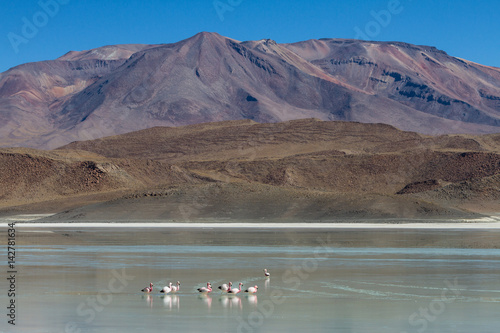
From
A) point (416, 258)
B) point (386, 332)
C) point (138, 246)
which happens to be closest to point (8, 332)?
point (386, 332)

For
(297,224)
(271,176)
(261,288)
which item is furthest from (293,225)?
(271,176)

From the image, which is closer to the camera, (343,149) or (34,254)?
(34,254)

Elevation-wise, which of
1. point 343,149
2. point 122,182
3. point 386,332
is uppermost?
point 343,149

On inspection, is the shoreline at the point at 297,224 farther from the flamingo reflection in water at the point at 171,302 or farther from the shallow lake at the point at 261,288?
the flamingo reflection in water at the point at 171,302

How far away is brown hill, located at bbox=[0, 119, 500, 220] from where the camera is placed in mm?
80312

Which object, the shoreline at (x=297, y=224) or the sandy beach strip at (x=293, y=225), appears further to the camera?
the shoreline at (x=297, y=224)

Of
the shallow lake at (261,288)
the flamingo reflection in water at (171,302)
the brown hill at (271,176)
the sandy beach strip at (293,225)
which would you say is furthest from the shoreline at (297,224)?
the flamingo reflection in water at (171,302)

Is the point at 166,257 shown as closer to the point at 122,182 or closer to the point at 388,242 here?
the point at 388,242

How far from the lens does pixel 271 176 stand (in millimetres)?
137375

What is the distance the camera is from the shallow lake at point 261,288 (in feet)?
61.7

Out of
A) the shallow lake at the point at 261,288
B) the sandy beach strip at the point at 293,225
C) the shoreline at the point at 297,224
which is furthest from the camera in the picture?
the shoreline at the point at 297,224

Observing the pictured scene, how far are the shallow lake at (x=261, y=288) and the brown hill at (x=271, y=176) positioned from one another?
35.7 metres

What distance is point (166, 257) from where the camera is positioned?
36125mm

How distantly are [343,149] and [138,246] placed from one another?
5211 inches
